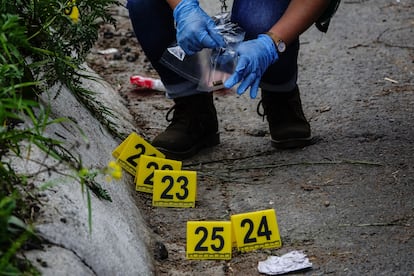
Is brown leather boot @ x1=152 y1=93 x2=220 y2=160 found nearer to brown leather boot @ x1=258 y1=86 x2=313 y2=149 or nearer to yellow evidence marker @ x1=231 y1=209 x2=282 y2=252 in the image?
brown leather boot @ x1=258 y1=86 x2=313 y2=149

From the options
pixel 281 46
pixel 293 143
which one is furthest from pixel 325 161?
pixel 281 46

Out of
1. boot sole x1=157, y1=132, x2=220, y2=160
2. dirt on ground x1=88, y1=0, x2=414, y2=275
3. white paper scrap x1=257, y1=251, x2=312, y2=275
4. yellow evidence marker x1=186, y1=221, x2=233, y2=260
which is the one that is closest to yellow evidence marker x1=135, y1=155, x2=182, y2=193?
dirt on ground x1=88, y1=0, x2=414, y2=275

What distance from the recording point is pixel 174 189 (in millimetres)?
2822

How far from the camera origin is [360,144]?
10.5 feet

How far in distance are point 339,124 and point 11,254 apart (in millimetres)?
2026

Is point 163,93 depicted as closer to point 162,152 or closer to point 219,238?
point 162,152

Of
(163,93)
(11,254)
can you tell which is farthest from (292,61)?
(11,254)

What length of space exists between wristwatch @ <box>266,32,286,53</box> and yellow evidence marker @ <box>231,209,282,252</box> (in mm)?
615

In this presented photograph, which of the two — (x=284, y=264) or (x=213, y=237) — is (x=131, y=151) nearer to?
(x=213, y=237)

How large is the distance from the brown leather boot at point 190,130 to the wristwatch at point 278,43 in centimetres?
47

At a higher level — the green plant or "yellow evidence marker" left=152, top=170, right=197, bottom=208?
the green plant

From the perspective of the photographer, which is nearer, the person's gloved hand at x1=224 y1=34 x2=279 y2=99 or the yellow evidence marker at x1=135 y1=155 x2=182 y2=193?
the person's gloved hand at x1=224 y1=34 x2=279 y2=99

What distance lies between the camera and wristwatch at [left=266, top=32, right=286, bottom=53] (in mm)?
2869

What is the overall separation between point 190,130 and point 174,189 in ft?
1.55
